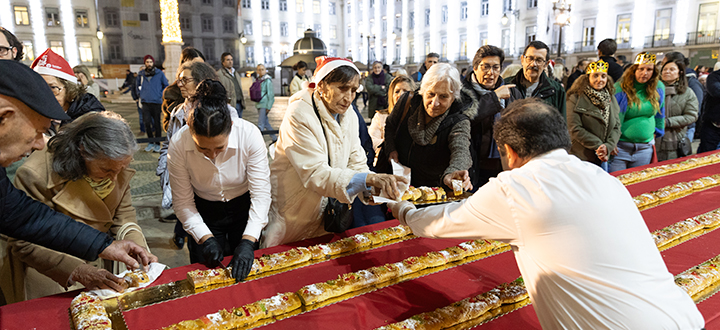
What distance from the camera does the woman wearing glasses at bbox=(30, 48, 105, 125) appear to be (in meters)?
2.76

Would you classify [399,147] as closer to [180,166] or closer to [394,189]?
[394,189]

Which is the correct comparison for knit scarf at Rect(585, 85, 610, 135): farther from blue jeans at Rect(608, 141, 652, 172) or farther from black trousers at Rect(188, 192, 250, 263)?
black trousers at Rect(188, 192, 250, 263)

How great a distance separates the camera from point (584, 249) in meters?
1.21

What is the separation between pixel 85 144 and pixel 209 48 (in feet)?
131

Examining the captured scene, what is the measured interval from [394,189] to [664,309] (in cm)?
102

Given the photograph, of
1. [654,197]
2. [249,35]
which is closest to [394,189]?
[654,197]

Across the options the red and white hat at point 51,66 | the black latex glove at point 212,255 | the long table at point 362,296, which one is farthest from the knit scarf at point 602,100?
the red and white hat at point 51,66

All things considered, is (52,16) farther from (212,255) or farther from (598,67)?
(212,255)

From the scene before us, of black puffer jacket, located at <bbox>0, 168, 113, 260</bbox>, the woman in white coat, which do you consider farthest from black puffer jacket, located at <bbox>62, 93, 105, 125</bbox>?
the woman in white coat

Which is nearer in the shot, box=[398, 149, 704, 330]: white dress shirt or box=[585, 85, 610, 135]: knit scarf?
box=[398, 149, 704, 330]: white dress shirt

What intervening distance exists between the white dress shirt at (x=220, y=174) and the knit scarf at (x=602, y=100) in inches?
121

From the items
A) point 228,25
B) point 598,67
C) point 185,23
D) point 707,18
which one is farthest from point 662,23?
point 185,23

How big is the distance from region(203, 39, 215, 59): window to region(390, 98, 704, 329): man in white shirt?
4042 centimetres

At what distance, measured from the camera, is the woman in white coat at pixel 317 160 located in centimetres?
200
